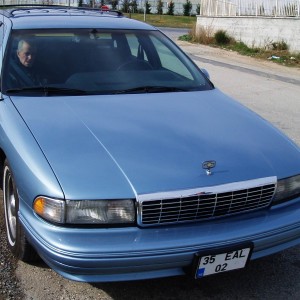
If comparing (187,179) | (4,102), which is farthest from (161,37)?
(187,179)

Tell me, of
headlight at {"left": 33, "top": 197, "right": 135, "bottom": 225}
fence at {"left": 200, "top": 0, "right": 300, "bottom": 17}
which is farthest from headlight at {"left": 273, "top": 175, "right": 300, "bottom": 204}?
fence at {"left": 200, "top": 0, "right": 300, "bottom": 17}

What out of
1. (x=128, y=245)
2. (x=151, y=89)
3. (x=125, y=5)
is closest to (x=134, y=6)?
(x=125, y=5)

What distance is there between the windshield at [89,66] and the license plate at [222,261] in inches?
62.6

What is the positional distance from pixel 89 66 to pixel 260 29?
1357cm

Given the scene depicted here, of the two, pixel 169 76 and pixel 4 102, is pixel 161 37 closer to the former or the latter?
pixel 169 76

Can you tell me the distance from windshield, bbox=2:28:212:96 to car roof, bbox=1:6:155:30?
8 centimetres

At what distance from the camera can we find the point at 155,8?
5150cm

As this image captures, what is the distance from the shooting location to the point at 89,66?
3.81 meters

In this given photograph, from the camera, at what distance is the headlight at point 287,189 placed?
2868 mm

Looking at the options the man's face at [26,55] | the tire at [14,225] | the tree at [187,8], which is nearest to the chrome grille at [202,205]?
the tire at [14,225]

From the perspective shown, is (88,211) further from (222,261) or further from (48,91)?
(48,91)

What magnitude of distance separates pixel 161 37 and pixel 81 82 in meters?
1.17

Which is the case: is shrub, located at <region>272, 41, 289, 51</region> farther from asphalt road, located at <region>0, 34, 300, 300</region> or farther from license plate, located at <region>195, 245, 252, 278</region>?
license plate, located at <region>195, 245, 252, 278</region>

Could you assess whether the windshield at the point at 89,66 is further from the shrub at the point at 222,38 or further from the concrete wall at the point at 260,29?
the shrub at the point at 222,38
